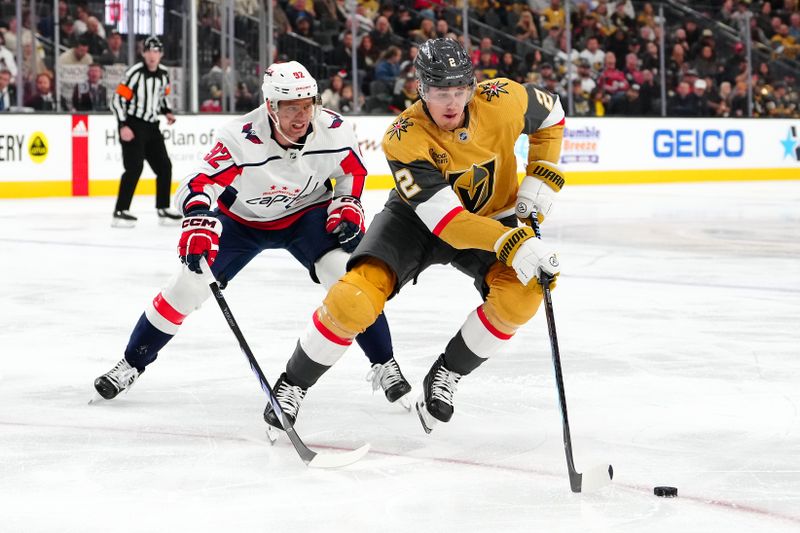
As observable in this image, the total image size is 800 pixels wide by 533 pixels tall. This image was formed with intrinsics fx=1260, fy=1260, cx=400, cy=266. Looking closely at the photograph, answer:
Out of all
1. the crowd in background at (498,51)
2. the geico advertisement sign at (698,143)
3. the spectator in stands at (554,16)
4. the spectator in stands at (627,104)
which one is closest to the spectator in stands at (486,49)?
the crowd in background at (498,51)

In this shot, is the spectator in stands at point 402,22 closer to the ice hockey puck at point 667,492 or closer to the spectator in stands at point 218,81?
the spectator in stands at point 218,81

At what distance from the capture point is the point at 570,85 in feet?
43.6

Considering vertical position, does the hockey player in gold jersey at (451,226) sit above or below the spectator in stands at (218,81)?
below

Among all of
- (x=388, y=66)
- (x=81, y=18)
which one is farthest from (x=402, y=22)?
(x=81, y=18)

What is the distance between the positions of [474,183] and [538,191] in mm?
175

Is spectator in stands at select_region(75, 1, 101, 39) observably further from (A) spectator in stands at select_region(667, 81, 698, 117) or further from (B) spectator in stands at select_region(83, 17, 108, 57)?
(A) spectator in stands at select_region(667, 81, 698, 117)

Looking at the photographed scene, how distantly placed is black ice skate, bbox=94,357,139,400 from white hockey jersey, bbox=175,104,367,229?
1.60 ft

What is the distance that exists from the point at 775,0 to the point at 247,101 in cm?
779

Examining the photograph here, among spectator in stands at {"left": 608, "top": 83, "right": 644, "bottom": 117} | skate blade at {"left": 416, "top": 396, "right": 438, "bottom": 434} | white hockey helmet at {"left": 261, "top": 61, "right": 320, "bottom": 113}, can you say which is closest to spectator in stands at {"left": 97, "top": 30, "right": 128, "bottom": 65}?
spectator in stands at {"left": 608, "top": 83, "right": 644, "bottom": 117}

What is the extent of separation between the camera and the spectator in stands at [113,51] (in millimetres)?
10656

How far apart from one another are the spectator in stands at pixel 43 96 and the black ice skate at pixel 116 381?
741cm

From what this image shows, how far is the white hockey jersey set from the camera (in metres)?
3.22

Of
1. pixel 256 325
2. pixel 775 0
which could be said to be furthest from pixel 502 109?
pixel 775 0

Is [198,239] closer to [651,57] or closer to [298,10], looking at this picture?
[298,10]
